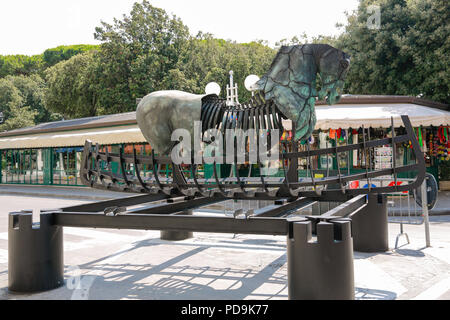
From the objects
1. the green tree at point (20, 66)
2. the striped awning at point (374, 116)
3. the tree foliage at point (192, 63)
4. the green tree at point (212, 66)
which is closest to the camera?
the striped awning at point (374, 116)

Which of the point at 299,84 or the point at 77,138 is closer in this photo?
the point at 299,84

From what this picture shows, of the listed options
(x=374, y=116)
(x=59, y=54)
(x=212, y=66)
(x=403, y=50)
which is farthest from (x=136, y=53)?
(x=59, y=54)

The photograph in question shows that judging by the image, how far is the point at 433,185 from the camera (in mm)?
7219

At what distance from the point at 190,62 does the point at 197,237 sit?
2519cm

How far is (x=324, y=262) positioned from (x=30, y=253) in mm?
3130

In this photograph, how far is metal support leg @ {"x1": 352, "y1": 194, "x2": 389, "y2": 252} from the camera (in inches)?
253

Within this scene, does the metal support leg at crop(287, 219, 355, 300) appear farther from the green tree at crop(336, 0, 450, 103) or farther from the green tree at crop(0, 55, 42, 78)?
the green tree at crop(0, 55, 42, 78)

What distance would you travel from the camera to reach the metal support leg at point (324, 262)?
11.1 feet

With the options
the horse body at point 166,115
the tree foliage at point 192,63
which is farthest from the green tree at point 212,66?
the horse body at point 166,115

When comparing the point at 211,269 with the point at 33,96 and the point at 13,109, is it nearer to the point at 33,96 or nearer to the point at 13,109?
the point at 13,109

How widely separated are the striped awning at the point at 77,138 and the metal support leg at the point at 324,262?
13770mm

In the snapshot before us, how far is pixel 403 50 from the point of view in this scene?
739 inches

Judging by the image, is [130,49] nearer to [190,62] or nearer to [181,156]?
[190,62]

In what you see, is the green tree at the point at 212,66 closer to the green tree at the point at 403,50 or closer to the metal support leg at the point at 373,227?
the green tree at the point at 403,50
